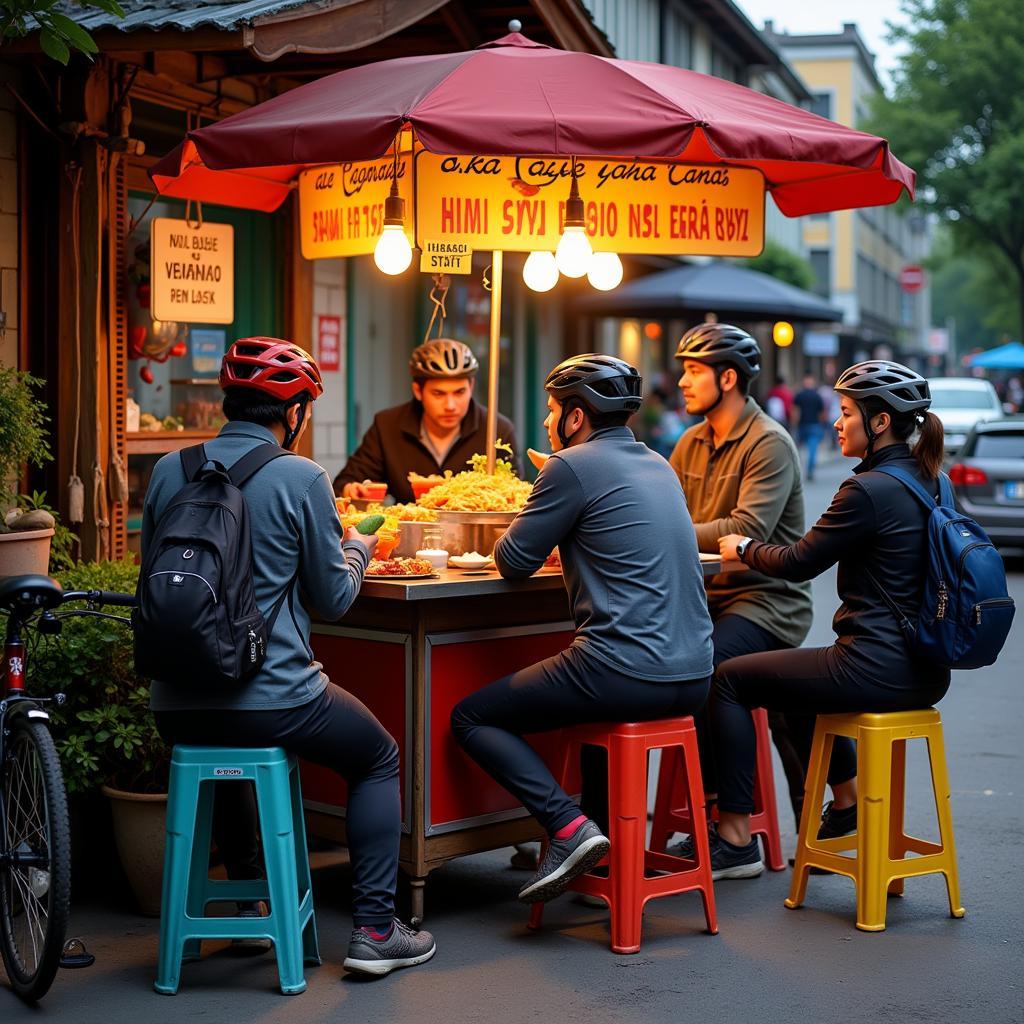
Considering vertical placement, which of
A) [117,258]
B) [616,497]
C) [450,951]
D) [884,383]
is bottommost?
[450,951]

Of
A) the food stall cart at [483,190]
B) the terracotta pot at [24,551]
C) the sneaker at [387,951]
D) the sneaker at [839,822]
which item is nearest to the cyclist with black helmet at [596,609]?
the food stall cart at [483,190]

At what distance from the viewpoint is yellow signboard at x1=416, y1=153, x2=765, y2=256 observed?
672cm

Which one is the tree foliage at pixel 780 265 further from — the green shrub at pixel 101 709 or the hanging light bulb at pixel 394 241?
the green shrub at pixel 101 709

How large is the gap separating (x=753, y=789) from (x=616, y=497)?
1.55 m

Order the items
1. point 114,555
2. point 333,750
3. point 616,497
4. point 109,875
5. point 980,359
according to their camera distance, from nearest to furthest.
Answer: point 333,750, point 616,497, point 109,875, point 114,555, point 980,359

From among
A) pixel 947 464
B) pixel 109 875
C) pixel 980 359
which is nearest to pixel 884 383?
pixel 109 875

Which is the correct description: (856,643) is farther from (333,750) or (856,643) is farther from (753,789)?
(333,750)

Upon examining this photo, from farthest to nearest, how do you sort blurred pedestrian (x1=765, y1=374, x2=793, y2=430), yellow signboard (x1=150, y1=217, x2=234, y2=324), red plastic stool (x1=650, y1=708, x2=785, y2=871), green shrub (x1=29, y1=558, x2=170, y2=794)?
blurred pedestrian (x1=765, y1=374, x2=793, y2=430), yellow signboard (x1=150, y1=217, x2=234, y2=324), red plastic stool (x1=650, y1=708, x2=785, y2=871), green shrub (x1=29, y1=558, x2=170, y2=794)

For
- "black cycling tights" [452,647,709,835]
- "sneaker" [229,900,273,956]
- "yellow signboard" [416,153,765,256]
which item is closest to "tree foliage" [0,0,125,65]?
"yellow signboard" [416,153,765,256]

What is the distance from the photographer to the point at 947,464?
2119 cm

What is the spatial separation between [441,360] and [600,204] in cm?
115

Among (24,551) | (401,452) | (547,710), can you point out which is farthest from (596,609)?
(401,452)

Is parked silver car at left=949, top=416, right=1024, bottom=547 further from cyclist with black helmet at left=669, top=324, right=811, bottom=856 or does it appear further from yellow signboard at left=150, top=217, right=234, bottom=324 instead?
cyclist with black helmet at left=669, top=324, right=811, bottom=856

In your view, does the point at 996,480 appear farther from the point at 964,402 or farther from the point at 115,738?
the point at 115,738
